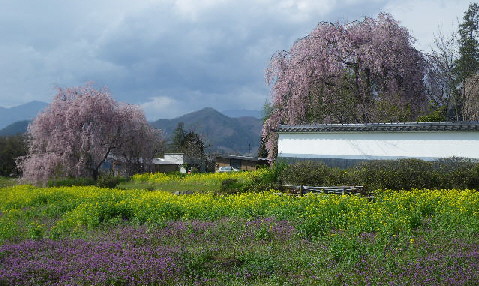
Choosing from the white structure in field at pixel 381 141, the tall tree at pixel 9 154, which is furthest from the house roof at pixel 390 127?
the tall tree at pixel 9 154

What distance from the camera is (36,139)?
99.5 feet

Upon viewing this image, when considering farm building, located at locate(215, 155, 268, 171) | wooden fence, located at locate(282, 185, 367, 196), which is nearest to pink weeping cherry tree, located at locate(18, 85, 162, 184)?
wooden fence, located at locate(282, 185, 367, 196)

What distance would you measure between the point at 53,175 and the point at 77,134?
9.89 ft

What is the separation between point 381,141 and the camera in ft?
78.9

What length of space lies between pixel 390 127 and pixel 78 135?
63.8 feet

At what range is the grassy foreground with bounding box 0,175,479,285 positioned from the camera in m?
6.86

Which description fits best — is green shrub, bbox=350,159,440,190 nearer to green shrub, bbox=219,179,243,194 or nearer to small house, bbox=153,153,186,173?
green shrub, bbox=219,179,243,194

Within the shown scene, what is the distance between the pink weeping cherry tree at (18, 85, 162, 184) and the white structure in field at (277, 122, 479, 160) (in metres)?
11.8

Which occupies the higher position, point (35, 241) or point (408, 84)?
point (408, 84)

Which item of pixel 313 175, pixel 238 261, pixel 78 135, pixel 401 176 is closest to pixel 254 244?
pixel 238 261

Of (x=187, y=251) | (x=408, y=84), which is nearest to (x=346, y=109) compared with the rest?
(x=408, y=84)

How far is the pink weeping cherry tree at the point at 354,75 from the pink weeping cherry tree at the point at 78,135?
37.9 feet

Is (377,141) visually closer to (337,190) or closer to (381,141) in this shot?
(381,141)

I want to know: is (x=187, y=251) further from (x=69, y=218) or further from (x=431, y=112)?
(x=431, y=112)
